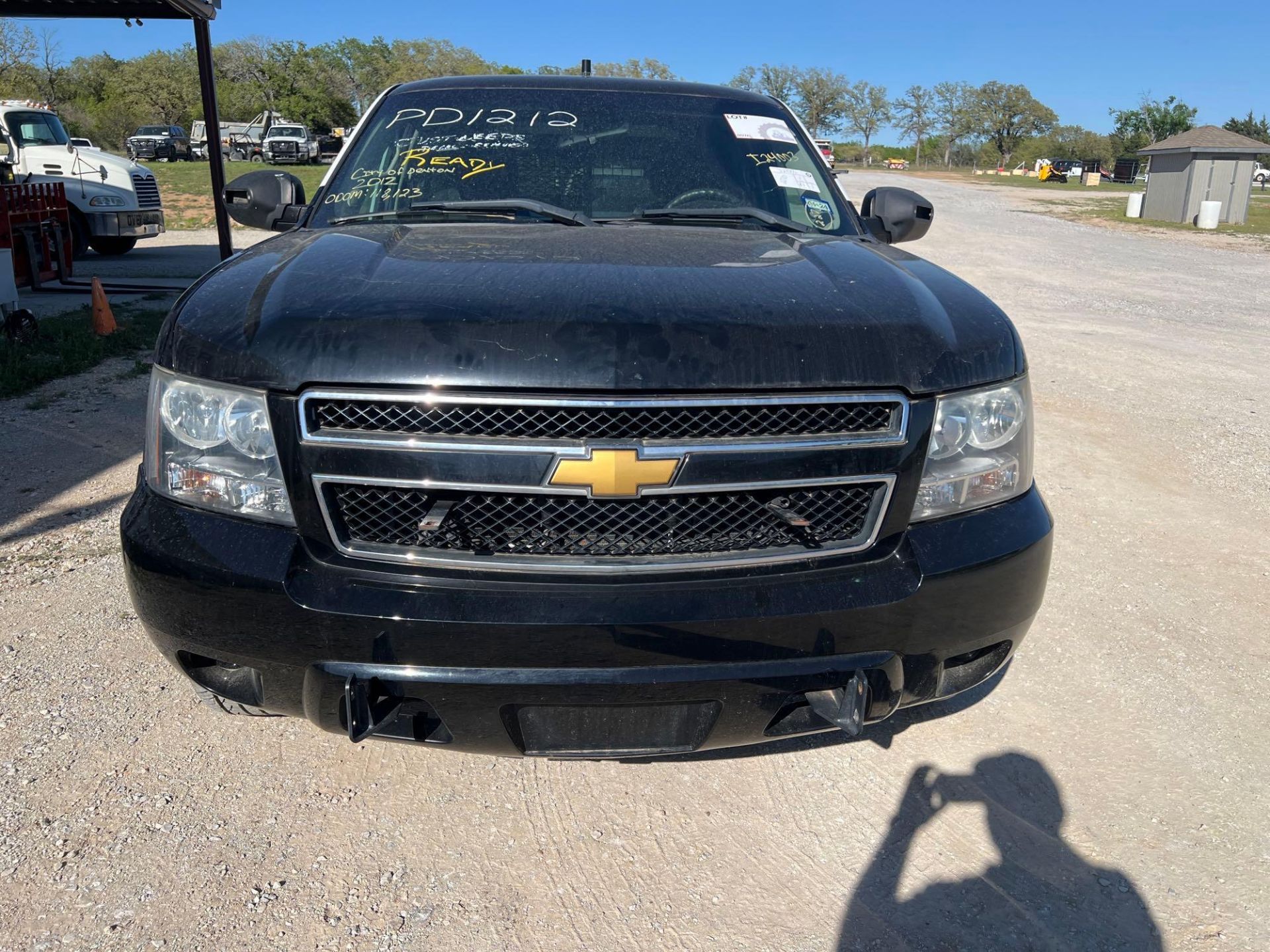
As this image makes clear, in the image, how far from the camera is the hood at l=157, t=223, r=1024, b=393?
1.98 metres

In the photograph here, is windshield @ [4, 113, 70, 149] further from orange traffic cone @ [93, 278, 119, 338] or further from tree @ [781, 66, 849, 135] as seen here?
tree @ [781, 66, 849, 135]

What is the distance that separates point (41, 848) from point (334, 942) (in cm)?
80

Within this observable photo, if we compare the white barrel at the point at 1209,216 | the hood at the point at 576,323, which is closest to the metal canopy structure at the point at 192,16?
the hood at the point at 576,323

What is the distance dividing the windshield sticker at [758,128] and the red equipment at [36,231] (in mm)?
9606

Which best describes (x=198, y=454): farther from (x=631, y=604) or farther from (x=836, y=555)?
(x=836, y=555)

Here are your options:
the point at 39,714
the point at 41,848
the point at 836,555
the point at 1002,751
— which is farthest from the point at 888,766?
the point at 39,714

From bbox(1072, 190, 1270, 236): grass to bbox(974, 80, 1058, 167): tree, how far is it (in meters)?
66.4

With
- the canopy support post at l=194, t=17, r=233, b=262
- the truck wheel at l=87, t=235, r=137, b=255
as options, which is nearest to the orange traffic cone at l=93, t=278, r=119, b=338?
the canopy support post at l=194, t=17, r=233, b=262

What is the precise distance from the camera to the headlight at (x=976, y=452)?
222cm

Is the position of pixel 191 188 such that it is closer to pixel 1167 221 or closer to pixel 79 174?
pixel 79 174

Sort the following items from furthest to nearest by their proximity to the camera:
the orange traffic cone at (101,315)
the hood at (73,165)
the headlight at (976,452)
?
the hood at (73,165)
the orange traffic cone at (101,315)
the headlight at (976,452)

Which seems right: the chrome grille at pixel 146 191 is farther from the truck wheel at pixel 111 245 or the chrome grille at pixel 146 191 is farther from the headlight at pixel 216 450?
the headlight at pixel 216 450

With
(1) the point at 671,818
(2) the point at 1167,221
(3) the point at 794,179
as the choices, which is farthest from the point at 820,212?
(2) the point at 1167,221

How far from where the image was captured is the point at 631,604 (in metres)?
2.00
